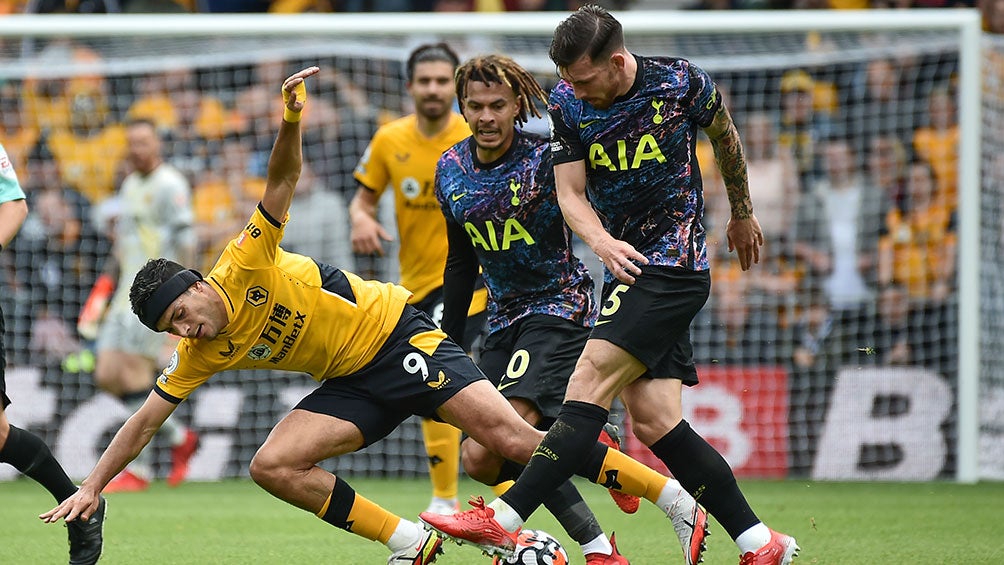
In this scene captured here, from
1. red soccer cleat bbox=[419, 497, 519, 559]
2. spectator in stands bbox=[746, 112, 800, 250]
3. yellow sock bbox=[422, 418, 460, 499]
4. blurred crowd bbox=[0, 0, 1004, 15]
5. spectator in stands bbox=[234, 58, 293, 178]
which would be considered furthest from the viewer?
Result: blurred crowd bbox=[0, 0, 1004, 15]

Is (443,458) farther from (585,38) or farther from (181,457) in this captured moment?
(181,457)

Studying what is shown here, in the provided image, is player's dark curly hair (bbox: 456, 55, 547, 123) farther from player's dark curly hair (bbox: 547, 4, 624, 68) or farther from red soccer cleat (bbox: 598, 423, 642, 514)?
red soccer cleat (bbox: 598, 423, 642, 514)

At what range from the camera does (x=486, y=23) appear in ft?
32.4

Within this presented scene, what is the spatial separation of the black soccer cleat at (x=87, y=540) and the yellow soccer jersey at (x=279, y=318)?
29.2 inches

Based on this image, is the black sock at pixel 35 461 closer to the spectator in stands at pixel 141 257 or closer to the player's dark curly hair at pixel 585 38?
the player's dark curly hair at pixel 585 38

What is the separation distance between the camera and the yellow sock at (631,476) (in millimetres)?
5250

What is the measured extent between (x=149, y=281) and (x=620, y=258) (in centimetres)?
162

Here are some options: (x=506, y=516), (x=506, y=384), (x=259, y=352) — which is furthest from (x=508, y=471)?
(x=259, y=352)

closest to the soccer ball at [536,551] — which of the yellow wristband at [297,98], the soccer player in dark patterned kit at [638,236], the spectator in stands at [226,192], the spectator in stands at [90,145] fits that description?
the soccer player in dark patterned kit at [638,236]

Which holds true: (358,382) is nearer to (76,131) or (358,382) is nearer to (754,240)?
(754,240)

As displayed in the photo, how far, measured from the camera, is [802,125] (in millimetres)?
10695

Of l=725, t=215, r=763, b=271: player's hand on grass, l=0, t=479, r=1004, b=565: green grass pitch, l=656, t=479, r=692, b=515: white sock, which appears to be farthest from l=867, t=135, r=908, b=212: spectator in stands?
l=656, t=479, r=692, b=515: white sock

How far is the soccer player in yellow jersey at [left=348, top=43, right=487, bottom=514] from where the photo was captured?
7.21 metres

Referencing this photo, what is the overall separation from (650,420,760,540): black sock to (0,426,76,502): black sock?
251 cm
